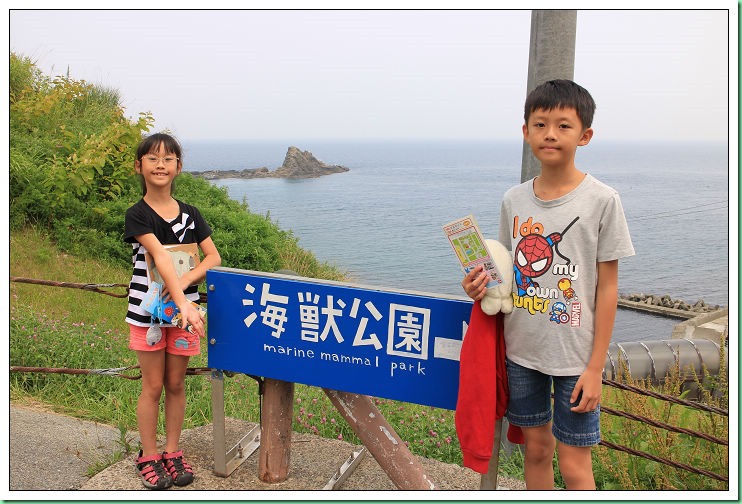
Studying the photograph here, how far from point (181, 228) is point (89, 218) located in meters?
6.44

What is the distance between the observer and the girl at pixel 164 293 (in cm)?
300

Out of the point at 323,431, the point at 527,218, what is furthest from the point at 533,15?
the point at 323,431

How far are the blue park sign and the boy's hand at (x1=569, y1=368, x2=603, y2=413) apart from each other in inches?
20.8

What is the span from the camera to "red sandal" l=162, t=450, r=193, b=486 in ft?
10.8

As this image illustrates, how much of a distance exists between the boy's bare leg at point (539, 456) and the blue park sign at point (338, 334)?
0.33m

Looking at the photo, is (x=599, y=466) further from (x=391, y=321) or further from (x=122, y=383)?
(x=122, y=383)

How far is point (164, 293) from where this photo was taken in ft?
9.96

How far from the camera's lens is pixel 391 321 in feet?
9.57

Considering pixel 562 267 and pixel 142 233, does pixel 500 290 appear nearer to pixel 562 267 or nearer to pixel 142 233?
pixel 562 267

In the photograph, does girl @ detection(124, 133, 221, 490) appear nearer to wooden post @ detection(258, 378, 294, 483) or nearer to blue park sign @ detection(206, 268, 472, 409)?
blue park sign @ detection(206, 268, 472, 409)

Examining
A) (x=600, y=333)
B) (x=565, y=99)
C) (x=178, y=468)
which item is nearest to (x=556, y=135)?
(x=565, y=99)

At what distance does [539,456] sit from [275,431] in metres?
1.23

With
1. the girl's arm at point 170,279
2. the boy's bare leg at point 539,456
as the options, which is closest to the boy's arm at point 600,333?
the boy's bare leg at point 539,456

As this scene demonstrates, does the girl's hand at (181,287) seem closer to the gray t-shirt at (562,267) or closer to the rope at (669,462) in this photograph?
the gray t-shirt at (562,267)
